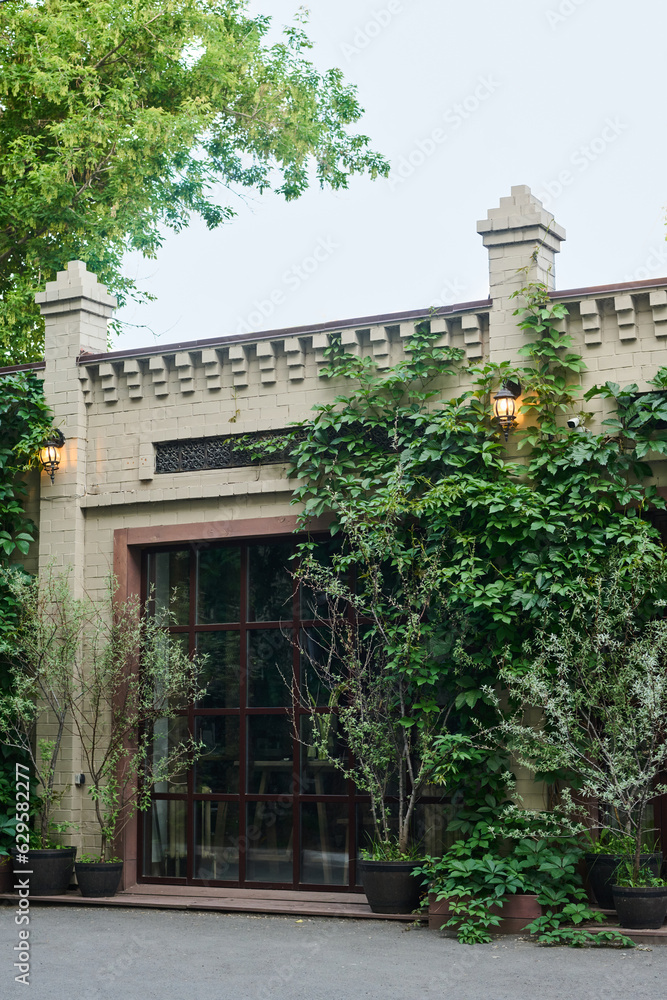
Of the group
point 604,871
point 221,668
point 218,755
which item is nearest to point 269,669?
point 221,668

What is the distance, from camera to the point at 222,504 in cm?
1041

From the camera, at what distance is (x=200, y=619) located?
10.6 meters

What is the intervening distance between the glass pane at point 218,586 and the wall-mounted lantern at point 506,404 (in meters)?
2.85

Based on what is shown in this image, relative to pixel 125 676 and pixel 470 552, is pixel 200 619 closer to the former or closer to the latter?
pixel 125 676

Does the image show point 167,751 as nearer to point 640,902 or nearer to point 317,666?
point 317,666

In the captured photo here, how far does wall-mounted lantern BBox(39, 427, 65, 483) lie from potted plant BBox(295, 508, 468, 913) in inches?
110

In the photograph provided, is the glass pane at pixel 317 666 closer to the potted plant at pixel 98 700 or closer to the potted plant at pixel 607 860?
the potted plant at pixel 98 700

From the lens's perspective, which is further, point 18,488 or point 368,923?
point 18,488

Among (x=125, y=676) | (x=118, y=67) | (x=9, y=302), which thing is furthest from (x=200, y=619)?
(x=118, y=67)

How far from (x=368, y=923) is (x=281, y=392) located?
446 centimetres

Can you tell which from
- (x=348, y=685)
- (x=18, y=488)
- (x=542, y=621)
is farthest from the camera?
(x=18, y=488)

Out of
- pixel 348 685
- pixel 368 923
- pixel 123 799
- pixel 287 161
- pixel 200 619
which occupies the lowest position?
pixel 368 923

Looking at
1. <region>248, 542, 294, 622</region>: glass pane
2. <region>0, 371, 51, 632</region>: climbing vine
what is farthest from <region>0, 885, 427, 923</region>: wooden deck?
<region>0, 371, 51, 632</region>: climbing vine

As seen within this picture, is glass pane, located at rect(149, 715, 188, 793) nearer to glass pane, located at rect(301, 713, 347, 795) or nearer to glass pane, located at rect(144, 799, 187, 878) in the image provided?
glass pane, located at rect(144, 799, 187, 878)
